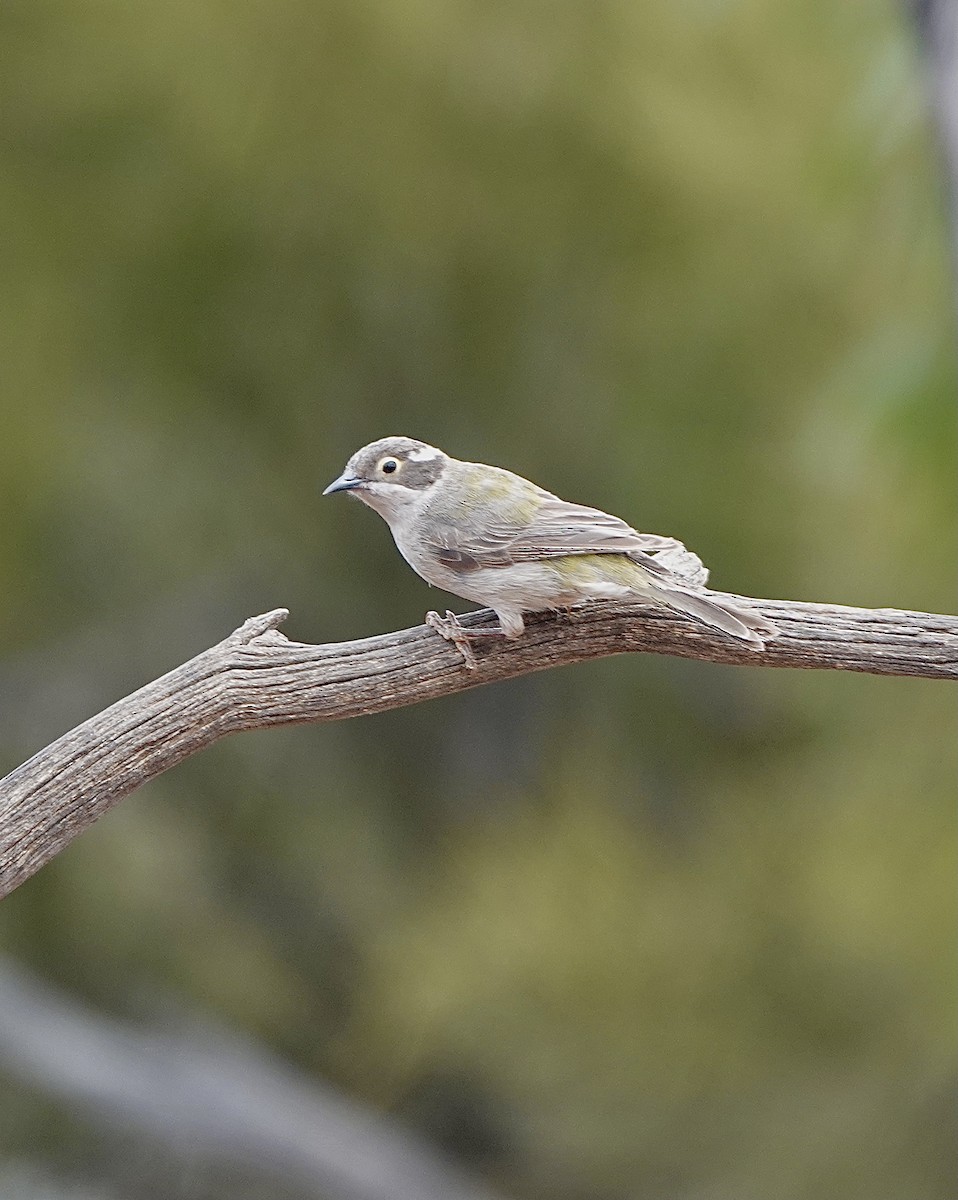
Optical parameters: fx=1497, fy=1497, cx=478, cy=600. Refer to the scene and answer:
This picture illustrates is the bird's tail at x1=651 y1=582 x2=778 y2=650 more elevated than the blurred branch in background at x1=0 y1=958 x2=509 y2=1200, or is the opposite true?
the bird's tail at x1=651 y1=582 x2=778 y2=650

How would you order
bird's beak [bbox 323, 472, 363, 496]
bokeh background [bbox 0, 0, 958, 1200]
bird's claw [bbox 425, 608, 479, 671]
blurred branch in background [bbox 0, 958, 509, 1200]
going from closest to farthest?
bird's claw [bbox 425, 608, 479, 671], bird's beak [bbox 323, 472, 363, 496], blurred branch in background [bbox 0, 958, 509, 1200], bokeh background [bbox 0, 0, 958, 1200]

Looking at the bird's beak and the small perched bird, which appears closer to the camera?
the small perched bird

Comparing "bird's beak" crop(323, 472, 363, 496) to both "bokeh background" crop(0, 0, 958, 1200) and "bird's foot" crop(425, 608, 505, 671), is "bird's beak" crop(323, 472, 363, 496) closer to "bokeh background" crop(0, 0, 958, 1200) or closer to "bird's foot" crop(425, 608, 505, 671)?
"bird's foot" crop(425, 608, 505, 671)

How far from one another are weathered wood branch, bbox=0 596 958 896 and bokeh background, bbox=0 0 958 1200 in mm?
5587

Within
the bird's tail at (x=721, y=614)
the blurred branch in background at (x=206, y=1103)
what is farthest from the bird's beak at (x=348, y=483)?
the blurred branch in background at (x=206, y=1103)

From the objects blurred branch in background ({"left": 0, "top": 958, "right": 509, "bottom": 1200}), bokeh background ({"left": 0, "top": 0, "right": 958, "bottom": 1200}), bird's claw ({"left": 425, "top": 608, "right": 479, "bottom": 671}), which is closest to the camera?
bird's claw ({"left": 425, "top": 608, "right": 479, "bottom": 671})

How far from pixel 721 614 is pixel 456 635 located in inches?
28.7

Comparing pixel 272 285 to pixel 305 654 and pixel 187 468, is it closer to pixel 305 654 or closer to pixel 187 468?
pixel 187 468

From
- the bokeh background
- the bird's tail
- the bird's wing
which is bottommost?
the bird's tail

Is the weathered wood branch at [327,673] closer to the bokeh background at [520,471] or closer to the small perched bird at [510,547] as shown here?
the small perched bird at [510,547]

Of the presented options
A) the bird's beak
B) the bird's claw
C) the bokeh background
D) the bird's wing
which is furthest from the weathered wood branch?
the bokeh background

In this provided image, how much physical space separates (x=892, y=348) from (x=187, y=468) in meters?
4.73

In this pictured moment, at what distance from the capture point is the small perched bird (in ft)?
13.6

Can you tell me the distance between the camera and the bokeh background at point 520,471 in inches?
391
